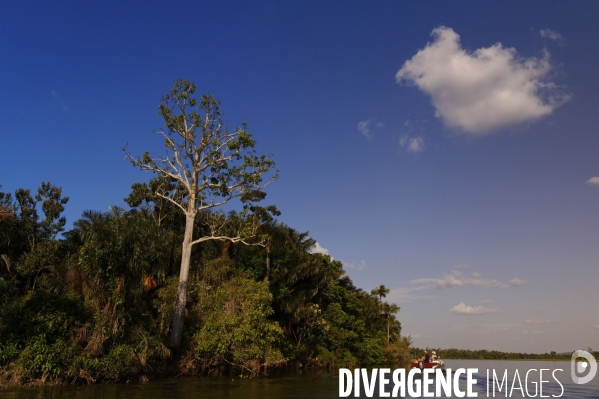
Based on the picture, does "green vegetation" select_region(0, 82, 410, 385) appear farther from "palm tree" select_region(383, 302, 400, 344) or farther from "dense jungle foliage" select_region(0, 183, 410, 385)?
"palm tree" select_region(383, 302, 400, 344)

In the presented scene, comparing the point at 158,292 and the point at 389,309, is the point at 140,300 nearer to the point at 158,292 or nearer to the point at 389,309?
the point at 158,292

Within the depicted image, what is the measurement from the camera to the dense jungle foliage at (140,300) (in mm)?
20953

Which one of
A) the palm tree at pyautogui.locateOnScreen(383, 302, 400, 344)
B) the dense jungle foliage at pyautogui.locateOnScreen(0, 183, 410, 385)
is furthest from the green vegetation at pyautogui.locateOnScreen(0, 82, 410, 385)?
the palm tree at pyautogui.locateOnScreen(383, 302, 400, 344)

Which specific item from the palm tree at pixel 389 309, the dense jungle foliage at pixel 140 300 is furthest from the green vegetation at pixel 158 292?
the palm tree at pixel 389 309

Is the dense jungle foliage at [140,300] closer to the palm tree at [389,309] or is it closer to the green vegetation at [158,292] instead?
the green vegetation at [158,292]

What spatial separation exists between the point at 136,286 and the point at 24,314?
4.85 metres

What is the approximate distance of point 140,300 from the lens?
24.8 meters

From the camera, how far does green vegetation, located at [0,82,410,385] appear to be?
2119 centimetres

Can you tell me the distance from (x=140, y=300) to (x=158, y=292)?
18.0 ft

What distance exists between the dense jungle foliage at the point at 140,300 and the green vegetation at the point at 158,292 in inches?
2.6

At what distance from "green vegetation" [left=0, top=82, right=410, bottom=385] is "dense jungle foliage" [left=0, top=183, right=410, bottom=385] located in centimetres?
7

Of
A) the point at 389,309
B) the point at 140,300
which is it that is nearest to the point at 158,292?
the point at 140,300

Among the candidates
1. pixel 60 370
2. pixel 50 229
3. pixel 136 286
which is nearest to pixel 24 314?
pixel 60 370

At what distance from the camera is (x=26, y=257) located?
108ft
